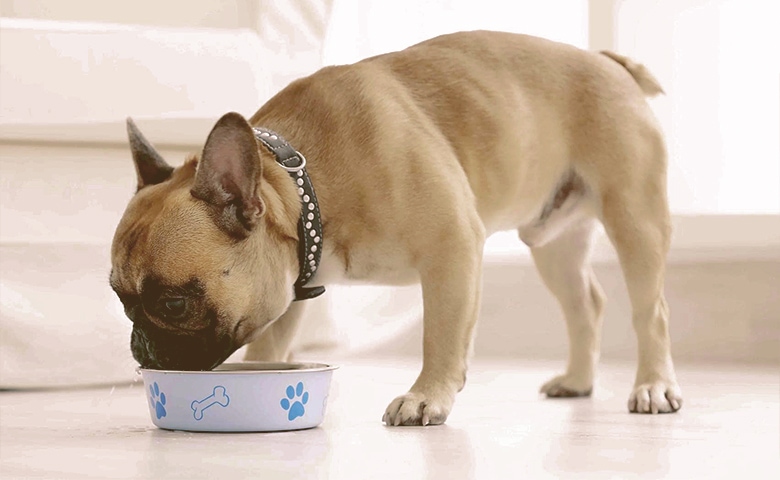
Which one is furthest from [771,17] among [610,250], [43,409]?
[43,409]

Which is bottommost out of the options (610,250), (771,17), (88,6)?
(610,250)

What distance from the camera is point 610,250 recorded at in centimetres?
363

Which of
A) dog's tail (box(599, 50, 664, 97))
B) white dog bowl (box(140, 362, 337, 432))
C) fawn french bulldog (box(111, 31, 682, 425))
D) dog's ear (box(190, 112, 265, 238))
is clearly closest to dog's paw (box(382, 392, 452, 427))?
fawn french bulldog (box(111, 31, 682, 425))

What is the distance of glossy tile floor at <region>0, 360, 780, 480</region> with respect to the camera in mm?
1399

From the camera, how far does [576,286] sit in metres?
2.61

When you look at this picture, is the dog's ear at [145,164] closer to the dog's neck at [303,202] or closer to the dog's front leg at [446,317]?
the dog's neck at [303,202]

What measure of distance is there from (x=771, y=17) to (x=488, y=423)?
200 centimetres

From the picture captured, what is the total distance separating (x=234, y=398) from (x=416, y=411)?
30cm

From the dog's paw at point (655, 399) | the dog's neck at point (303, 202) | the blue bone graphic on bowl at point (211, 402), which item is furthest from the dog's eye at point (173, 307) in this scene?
the dog's paw at point (655, 399)

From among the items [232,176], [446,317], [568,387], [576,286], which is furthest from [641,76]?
[232,176]

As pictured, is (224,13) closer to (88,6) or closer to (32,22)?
(88,6)

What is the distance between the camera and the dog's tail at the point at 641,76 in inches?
95.9

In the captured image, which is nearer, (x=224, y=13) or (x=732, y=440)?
(x=732, y=440)

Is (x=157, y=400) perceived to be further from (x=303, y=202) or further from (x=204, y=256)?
(x=303, y=202)
